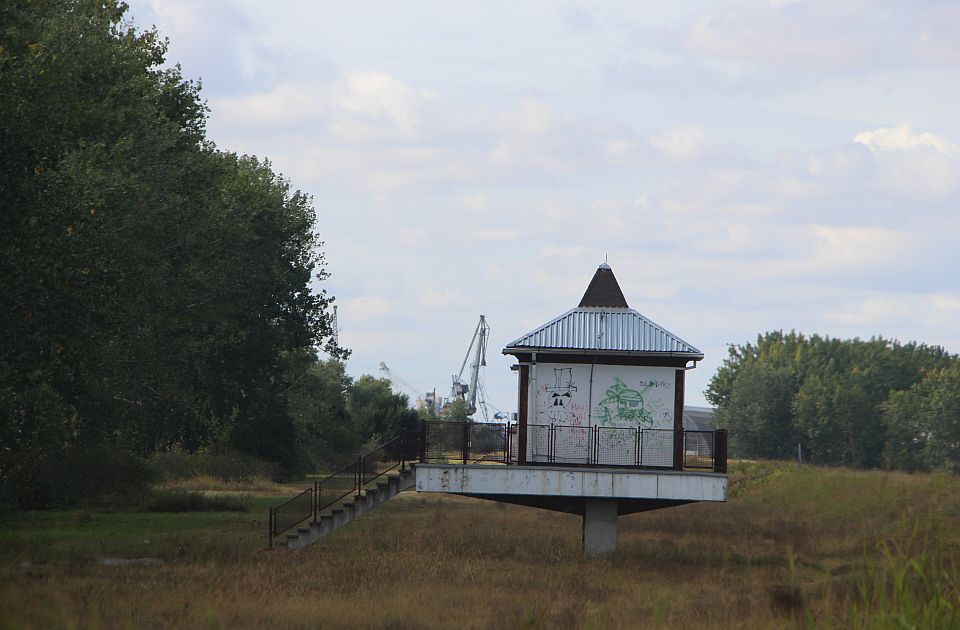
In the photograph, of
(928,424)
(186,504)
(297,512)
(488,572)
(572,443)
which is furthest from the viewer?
(928,424)

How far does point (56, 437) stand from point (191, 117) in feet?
68.2

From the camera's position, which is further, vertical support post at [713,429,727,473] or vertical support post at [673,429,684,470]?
vertical support post at [673,429,684,470]

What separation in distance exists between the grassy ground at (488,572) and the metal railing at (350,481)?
42.0 inches

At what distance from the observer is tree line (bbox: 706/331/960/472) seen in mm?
112312

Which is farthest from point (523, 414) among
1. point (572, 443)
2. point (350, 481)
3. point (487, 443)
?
point (350, 481)

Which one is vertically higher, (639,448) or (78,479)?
(639,448)

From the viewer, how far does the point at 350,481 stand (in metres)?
33.9

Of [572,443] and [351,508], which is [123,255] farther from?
[572,443]

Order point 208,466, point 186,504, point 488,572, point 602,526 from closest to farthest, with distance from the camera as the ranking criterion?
point 488,572, point 602,526, point 186,504, point 208,466

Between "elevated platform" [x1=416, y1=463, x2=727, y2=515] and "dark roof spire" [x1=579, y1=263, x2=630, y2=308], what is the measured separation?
5029 millimetres

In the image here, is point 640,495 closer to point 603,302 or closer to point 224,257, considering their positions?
point 603,302

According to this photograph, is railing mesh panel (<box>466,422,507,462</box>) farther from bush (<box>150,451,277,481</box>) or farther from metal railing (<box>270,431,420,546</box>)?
bush (<box>150,451,277,481</box>)

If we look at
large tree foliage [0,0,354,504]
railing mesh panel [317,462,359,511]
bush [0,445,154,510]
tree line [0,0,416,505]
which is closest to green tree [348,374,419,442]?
tree line [0,0,416,505]

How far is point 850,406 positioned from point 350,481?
9813cm
